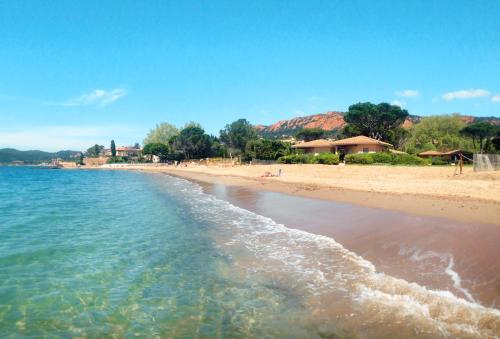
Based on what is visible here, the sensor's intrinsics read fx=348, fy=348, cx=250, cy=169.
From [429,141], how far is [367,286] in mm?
61945

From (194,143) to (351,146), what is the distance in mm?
53116

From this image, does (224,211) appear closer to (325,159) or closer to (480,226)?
(480,226)

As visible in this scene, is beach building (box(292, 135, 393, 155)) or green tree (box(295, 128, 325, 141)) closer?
beach building (box(292, 135, 393, 155))

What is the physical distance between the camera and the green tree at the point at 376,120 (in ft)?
221

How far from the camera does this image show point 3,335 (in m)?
5.02

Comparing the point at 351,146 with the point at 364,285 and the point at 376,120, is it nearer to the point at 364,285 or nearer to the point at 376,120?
the point at 376,120

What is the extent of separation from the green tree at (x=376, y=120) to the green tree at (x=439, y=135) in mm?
4024

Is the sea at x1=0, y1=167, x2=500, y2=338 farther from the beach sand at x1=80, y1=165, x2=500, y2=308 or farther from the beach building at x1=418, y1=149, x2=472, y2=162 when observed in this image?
the beach building at x1=418, y1=149, x2=472, y2=162

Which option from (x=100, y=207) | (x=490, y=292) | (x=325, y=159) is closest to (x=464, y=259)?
(x=490, y=292)

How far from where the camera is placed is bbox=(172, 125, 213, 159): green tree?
93537 millimetres

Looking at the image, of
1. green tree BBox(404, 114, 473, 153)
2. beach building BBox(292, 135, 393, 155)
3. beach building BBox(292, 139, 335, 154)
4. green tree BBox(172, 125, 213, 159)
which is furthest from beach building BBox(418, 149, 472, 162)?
green tree BBox(172, 125, 213, 159)

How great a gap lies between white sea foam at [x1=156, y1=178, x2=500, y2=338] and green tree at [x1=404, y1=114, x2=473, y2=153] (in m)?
51.8

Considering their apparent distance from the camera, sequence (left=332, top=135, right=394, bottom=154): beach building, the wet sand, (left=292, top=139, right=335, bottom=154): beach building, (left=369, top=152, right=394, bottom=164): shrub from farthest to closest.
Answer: (left=292, top=139, right=335, bottom=154): beach building < (left=332, top=135, right=394, bottom=154): beach building < (left=369, top=152, right=394, bottom=164): shrub < the wet sand

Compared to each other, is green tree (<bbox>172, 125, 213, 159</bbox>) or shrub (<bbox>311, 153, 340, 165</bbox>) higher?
green tree (<bbox>172, 125, 213, 159</bbox>)
